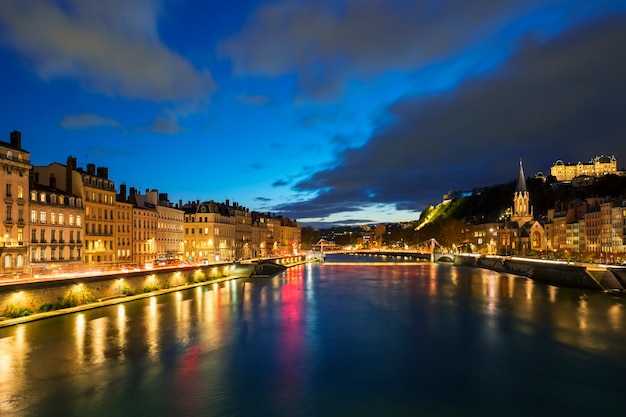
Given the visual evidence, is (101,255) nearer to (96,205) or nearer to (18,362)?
(96,205)

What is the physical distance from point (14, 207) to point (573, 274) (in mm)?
57481

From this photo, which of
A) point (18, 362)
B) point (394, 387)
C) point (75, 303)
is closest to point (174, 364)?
point (18, 362)

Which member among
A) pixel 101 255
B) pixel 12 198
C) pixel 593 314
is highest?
pixel 12 198

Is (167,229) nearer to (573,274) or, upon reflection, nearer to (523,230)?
(573,274)

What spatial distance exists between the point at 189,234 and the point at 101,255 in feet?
113

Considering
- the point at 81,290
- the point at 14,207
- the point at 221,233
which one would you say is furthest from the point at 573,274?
the point at 221,233

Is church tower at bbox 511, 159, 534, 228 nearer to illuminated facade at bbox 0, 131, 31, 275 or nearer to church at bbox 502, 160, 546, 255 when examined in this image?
church at bbox 502, 160, 546, 255

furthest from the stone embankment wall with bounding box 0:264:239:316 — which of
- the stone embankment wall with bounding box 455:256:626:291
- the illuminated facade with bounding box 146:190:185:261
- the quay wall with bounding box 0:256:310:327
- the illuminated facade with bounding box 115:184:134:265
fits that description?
the stone embankment wall with bounding box 455:256:626:291

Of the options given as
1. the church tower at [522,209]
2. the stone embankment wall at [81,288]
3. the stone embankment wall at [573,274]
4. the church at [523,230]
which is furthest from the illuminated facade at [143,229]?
the church tower at [522,209]

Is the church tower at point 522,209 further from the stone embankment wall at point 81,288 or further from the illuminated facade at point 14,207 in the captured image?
the illuminated facade at point 14,207

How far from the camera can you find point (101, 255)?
57.3 meters

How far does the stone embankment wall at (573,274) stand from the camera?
2156 inches

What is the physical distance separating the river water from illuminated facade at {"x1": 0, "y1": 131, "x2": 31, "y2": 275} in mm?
9346

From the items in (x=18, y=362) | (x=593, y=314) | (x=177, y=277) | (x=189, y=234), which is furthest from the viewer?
(x=189, y=234)
